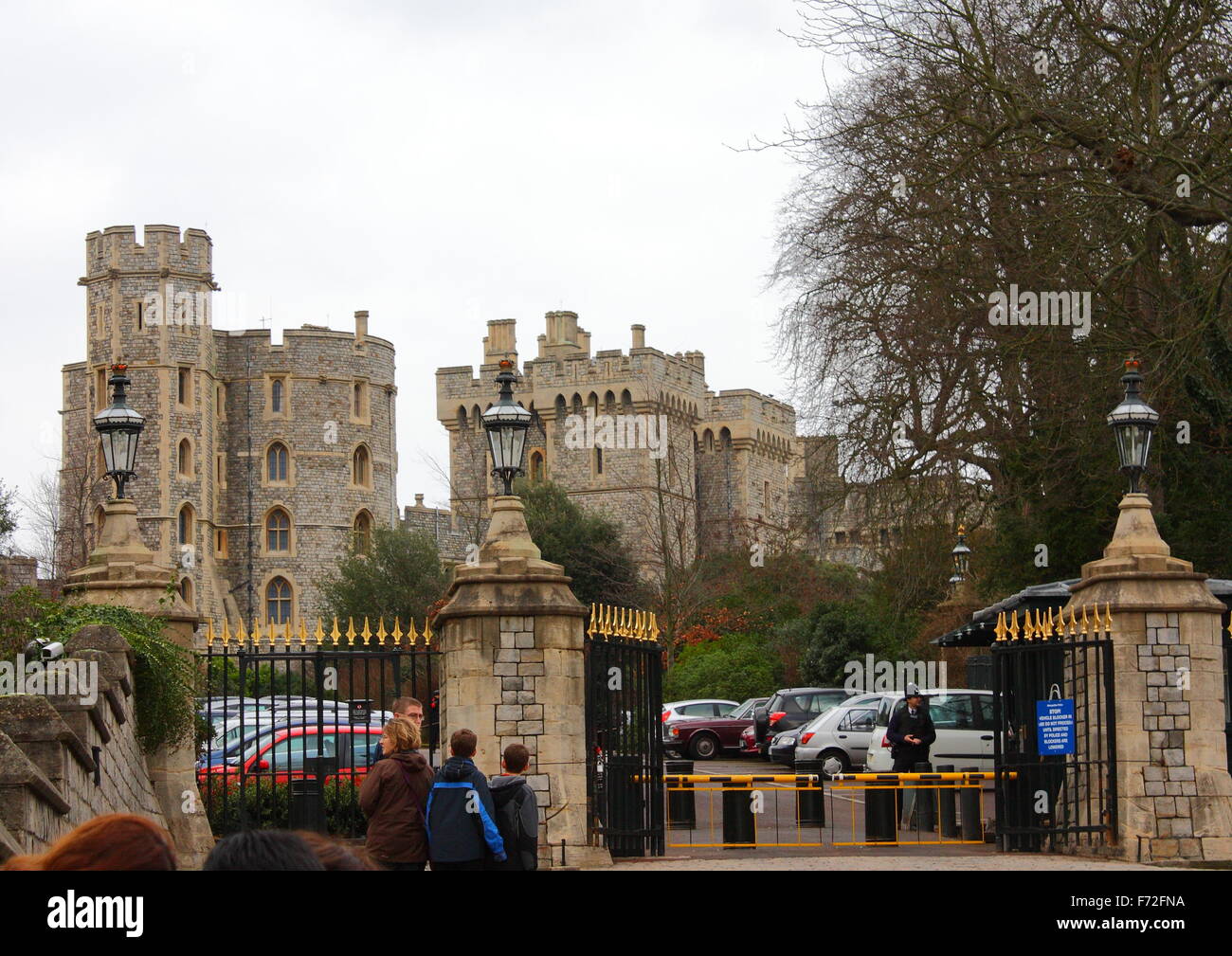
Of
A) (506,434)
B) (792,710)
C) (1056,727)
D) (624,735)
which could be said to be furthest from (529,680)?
(792,710)

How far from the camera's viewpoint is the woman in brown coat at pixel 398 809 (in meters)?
9.37

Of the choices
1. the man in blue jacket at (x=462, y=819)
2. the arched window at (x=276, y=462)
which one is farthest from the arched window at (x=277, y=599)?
the man in blue jacket at (x=462, y=819)

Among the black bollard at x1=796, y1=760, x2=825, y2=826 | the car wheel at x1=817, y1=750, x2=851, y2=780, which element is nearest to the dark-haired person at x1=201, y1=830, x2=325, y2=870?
the black bollard at x1=796, y1=760, x2=825, y2=826

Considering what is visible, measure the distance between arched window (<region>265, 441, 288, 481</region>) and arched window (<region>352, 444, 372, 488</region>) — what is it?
258 centimetres

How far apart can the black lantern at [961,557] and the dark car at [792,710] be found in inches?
104

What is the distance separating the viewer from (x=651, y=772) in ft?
46.5

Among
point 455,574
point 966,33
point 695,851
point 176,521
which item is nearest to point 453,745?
point 455,574

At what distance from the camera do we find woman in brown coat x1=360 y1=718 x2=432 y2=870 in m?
A: 9.37

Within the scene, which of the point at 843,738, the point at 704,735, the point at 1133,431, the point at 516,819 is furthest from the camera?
the point at 704,735

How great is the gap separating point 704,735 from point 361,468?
40.3 meters

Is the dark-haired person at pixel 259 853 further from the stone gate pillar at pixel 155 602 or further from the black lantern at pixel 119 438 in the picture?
the black lantern at pixel 119 438

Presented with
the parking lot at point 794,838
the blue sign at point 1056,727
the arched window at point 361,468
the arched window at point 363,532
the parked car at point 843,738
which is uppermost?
the arched window at point 361,468

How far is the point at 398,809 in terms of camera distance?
30.9ft

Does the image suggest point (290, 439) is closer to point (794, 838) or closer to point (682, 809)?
point (682, 809)
